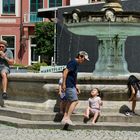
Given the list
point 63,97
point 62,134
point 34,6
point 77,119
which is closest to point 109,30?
point 63,97

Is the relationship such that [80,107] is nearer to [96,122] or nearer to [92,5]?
[96,122]

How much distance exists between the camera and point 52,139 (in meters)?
11.7

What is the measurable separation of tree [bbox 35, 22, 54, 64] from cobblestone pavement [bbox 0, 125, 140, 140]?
4104 cm

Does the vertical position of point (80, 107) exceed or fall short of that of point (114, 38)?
it falls short

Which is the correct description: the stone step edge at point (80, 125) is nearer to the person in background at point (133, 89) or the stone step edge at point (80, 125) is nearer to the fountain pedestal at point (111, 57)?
the person in background at point (133, 89)

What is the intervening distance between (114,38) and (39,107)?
3100mm

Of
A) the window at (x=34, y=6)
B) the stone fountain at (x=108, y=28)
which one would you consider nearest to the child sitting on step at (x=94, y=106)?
the stone fountain at (x=108, y=28)

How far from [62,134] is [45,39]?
140 ft

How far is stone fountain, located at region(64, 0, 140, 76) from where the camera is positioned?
14.6 m

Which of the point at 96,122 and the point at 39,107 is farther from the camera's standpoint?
the point at 39,107

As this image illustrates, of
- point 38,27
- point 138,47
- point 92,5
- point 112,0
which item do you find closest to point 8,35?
point 38,27

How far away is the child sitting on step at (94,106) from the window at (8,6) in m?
47.9

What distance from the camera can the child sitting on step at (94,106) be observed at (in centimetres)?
1297

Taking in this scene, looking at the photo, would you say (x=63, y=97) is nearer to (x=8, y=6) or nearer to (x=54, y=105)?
(x=54, y=105)
